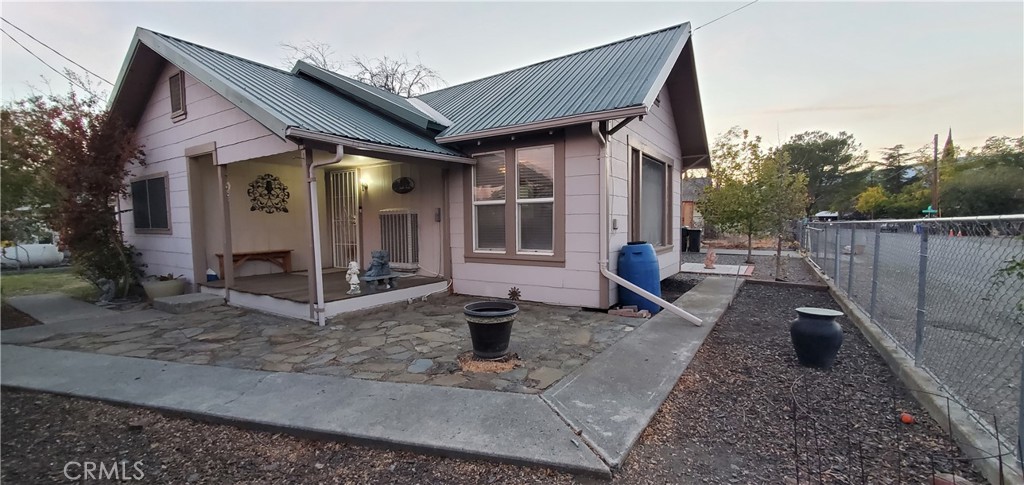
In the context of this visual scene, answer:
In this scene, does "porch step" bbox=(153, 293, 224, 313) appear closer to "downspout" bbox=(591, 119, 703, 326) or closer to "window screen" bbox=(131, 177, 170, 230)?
"window screen" bbox=(131, 177, 170, 230)

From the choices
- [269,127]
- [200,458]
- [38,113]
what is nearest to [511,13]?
[269,127]

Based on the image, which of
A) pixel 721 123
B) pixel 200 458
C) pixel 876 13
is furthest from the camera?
pixel 721 123

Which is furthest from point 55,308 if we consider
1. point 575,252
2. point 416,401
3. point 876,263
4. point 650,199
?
point 876,263

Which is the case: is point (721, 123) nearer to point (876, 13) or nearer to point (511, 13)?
point (876, 13)

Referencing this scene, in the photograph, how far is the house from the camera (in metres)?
5.55

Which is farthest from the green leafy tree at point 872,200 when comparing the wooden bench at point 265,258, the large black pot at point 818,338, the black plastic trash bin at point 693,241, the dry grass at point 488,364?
the wooden bench at point 265,258

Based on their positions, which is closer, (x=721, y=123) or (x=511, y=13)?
(x=511, y=13)

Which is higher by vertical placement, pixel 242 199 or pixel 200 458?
pixel 242 199

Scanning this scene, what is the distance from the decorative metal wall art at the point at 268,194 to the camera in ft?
26.1

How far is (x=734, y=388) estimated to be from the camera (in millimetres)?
3277

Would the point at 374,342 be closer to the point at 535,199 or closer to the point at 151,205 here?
the point at 535,199

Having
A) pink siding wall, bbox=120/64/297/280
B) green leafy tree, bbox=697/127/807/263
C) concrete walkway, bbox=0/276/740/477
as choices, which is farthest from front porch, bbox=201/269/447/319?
green leafy tree, bbox=697/127/807/263

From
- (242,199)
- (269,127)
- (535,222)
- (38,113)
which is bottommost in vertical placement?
(535,222)

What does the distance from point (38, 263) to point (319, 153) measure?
1115 cm
